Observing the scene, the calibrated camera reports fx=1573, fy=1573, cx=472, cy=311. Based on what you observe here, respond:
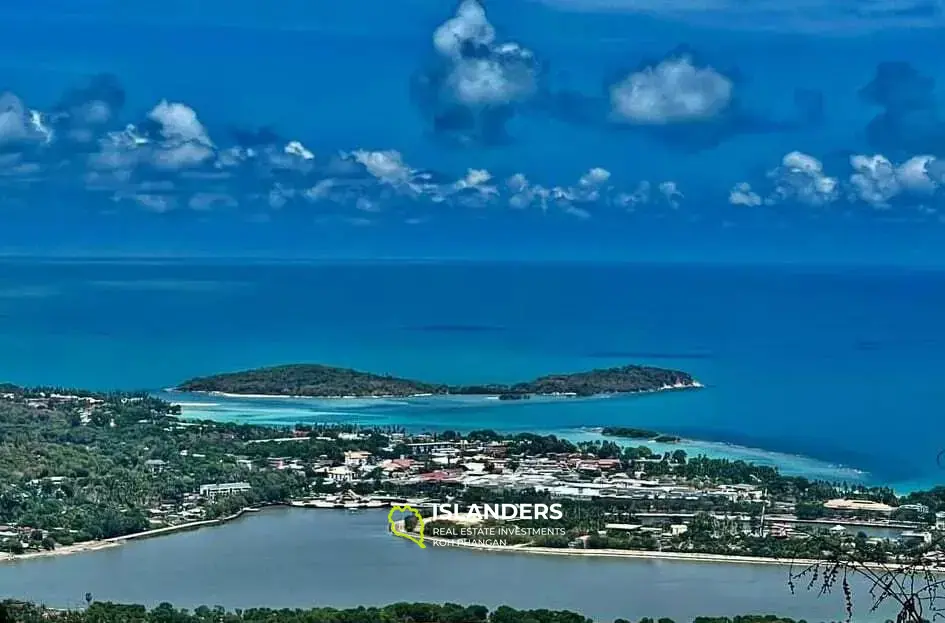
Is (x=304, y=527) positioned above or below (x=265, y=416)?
below

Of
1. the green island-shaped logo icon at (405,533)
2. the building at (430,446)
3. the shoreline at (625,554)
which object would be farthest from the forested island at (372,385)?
the shoreline at (625,554)

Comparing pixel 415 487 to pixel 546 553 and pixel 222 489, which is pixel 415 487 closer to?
pixel 222 489

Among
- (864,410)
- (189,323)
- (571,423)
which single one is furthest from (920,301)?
(571,423)

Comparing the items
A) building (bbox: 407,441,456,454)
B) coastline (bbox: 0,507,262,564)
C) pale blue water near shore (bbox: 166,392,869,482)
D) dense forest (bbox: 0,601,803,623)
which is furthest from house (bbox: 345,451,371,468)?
dense forest (bbox: 0,601,803,623)

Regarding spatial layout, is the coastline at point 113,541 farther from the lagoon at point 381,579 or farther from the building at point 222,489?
the building at point 222,489

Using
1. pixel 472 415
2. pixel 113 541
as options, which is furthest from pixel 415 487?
pixel 472 415

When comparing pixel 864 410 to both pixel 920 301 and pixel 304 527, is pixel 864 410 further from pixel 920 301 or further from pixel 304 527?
pixel 920 301
